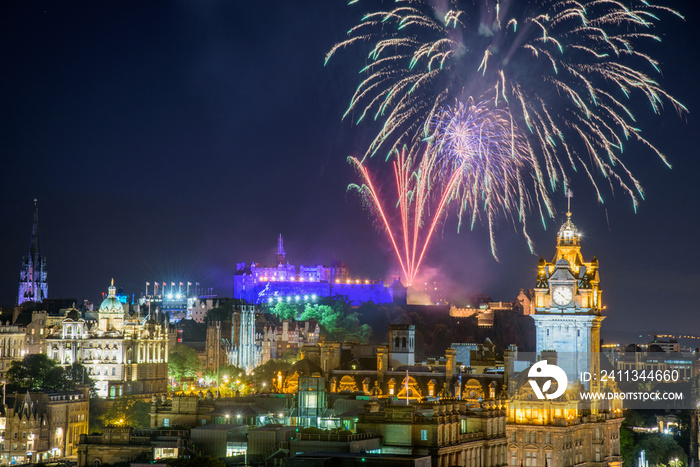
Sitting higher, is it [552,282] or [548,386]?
[552,282]

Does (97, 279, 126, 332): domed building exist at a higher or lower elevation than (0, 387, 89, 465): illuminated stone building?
higher

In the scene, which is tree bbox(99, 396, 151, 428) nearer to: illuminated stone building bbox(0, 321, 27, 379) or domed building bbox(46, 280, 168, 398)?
domed building bbox(46, 280, 168, 398)

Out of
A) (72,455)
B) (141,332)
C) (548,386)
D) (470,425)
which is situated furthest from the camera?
(141,332)

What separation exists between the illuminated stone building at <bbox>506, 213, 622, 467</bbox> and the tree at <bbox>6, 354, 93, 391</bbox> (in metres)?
60.0

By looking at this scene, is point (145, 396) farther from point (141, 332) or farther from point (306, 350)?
point (306, 350)

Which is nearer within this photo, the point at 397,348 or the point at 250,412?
the point at 250,412

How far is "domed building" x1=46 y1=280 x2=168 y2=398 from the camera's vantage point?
570 ft

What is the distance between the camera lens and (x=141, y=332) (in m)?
180

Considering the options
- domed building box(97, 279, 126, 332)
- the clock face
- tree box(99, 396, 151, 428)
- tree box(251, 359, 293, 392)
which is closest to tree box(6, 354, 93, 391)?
tree box(99, 396, 151, 428)

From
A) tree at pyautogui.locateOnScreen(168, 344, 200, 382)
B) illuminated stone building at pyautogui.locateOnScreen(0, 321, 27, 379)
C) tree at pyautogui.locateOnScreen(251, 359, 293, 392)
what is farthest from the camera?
tree at pyautogui.locateOnScreen(168, 344, 200, 382)

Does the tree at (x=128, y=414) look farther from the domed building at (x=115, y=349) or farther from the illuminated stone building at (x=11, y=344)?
the illuminated stone building at (x=11, y=344)

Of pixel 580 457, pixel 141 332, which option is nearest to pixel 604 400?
pixel 580 457

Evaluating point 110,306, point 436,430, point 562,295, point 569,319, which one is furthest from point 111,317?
point 436,430

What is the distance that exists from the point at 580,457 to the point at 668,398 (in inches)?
3234
